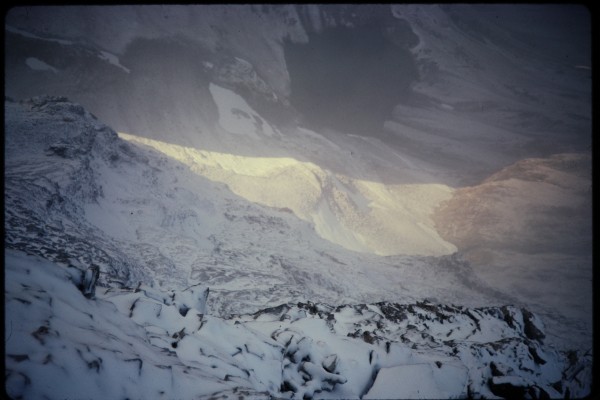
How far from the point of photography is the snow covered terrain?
3.45m

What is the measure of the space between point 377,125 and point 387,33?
11488 millimetres

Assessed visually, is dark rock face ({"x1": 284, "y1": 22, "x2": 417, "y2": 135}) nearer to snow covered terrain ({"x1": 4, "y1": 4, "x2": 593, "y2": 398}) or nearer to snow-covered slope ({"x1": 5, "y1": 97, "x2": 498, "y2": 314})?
snow covered terrain ({"x1": 4, "y1": 4, "x2": 593, "y2": 398})

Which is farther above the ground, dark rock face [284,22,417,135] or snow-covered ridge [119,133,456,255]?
dark rock face [284,22,417,135]

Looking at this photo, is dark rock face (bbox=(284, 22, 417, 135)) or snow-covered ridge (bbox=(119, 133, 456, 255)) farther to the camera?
dark rock face (bbox=(284, 22, 417, 135))

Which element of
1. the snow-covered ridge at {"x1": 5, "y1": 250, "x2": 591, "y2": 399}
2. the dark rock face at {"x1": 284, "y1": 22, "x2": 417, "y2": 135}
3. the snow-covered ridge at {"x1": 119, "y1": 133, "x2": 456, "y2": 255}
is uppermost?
the dark rock face at {"x1": 284, "y1": 22, "x2": 417, "y2": 135}

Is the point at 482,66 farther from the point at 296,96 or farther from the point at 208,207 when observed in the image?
the point at 208,207

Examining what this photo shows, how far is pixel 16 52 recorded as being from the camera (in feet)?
57.4

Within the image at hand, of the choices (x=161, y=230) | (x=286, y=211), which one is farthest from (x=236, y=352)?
(x=286, y=211)

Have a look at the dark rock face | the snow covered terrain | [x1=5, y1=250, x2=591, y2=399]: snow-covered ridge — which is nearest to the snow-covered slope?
the snow covered terrain

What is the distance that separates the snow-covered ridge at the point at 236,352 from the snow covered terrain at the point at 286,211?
0.02 meters

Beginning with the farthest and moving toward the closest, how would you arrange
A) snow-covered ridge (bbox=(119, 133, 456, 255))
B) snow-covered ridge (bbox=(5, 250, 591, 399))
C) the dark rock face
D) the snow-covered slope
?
the dark rock face → snow-covered ridge (bbox=(119, 133, 456, 255)) → the snow-covered slope → snow-covered ridge (bbox=(5, 250, 591, 399))

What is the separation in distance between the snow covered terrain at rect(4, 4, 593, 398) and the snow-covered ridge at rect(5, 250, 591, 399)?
0.08 feet

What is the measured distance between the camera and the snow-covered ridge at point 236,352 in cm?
247

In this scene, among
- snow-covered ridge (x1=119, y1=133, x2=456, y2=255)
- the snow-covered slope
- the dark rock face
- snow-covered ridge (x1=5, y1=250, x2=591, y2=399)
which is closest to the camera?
snow-covered ridge (x1=5, y1=250, x2=591, y2=399)
